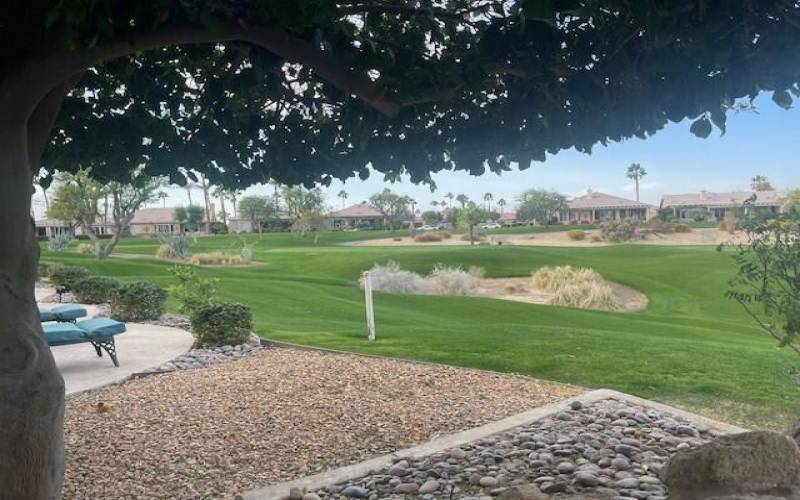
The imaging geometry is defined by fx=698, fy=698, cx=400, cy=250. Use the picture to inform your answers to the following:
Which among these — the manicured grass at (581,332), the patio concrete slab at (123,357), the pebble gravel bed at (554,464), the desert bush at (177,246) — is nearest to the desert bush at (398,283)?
the manicured grass at (581,332)

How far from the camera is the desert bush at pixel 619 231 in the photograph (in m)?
59.3

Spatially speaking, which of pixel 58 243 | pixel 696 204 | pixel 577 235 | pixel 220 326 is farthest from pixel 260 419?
pixel 696 204

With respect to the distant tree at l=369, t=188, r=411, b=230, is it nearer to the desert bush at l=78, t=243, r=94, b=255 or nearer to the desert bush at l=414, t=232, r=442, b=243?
the desert bush at l=414, t=232, r=442, b=243

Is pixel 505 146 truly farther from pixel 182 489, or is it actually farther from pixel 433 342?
pixel 433 342

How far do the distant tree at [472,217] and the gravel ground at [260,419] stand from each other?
2128 inches

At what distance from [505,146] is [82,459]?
12.9ft

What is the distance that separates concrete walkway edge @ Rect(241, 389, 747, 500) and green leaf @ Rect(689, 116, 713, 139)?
299 centimetres

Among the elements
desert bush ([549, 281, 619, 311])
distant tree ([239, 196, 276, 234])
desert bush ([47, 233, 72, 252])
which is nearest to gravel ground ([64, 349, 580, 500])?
desert bush ([549, 281, 619, 311])

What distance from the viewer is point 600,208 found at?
322 ft

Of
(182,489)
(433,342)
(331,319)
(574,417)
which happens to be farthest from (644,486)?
(331,319)

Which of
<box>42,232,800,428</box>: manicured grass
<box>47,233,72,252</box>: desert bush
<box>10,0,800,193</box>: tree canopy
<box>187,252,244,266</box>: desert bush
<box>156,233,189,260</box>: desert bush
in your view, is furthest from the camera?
<box>47,233,72,252</box>: desert bush

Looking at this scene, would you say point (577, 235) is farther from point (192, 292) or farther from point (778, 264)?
point (778, 264)

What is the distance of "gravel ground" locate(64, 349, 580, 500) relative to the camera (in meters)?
4.98

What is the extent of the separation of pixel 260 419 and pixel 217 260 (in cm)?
3979
